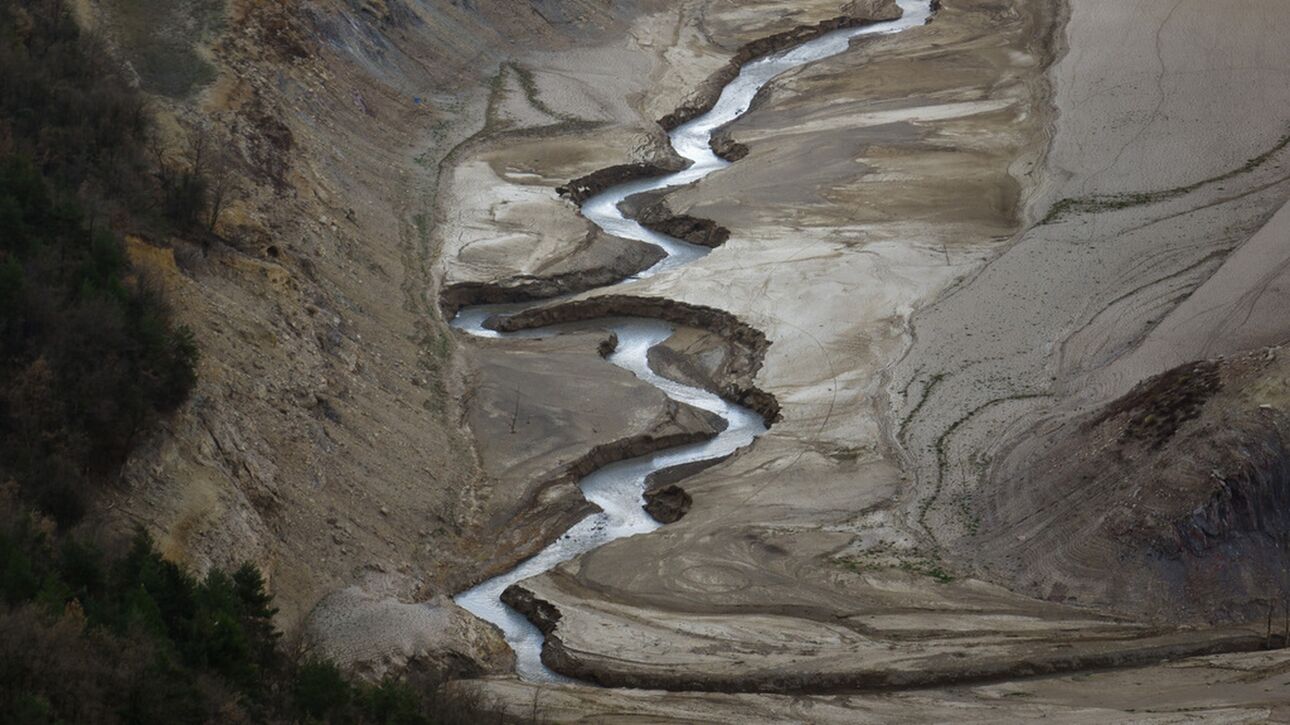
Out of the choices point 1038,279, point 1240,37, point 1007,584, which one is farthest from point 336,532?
point 1240,37

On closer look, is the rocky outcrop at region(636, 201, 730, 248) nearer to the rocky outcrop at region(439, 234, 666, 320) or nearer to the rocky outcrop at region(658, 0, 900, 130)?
the rocky outcrop at region(439, 234, 666, 320)

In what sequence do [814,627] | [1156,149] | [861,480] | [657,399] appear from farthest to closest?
[1156,149]
[657,399]
[861,480]
[814,627]

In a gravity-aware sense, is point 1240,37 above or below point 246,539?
above

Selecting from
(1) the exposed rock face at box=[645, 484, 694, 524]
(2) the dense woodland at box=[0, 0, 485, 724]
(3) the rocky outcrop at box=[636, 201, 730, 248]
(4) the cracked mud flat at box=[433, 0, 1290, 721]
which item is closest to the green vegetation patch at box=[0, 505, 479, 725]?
(2) the dense woodland at box=[0, 0, 485, 724]

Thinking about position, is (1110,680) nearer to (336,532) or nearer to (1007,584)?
(1007,584)

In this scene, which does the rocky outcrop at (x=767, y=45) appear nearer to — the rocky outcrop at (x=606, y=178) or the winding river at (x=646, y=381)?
the winding river at (x=646, y=381)
